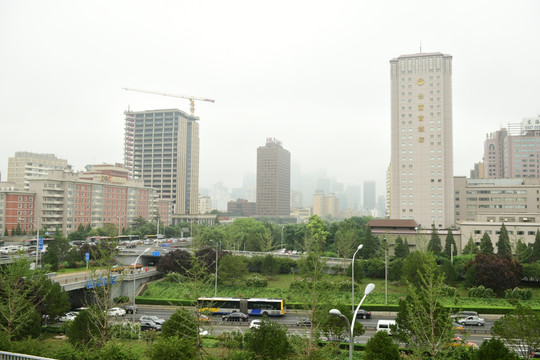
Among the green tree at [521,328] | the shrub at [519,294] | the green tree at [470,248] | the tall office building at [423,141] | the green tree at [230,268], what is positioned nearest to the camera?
the green tree at [521,328]

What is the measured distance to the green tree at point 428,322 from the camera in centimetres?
2123

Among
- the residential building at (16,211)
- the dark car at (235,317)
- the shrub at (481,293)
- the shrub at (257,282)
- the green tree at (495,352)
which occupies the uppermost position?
the residential building at (16,211)

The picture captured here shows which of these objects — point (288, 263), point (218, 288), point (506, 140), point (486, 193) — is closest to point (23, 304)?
point (218, 288)

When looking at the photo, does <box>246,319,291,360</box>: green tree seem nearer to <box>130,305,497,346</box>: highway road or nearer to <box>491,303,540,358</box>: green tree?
<box>130,305,497,346</box>: highway road

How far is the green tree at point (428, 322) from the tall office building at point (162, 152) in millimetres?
146257

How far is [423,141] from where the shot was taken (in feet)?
301

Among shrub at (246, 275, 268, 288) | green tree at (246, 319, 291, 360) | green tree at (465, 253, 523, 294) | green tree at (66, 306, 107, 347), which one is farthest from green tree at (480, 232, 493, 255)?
green tree at (66, 306, 107, 347)

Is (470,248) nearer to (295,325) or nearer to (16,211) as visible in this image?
(295,325)

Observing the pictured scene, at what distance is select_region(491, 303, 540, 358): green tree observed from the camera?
79.3ft

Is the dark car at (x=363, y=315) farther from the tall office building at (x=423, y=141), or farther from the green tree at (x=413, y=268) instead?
the tall office building at (x=423, y=141)

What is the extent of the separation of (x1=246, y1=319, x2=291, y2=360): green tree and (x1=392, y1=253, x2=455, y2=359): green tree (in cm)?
707

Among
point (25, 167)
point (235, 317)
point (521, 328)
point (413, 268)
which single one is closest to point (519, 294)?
point (413, 268)

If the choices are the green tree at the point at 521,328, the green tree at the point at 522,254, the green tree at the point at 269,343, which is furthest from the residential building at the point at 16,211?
the green tree at the point at 522,254

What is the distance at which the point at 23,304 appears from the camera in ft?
97.0
